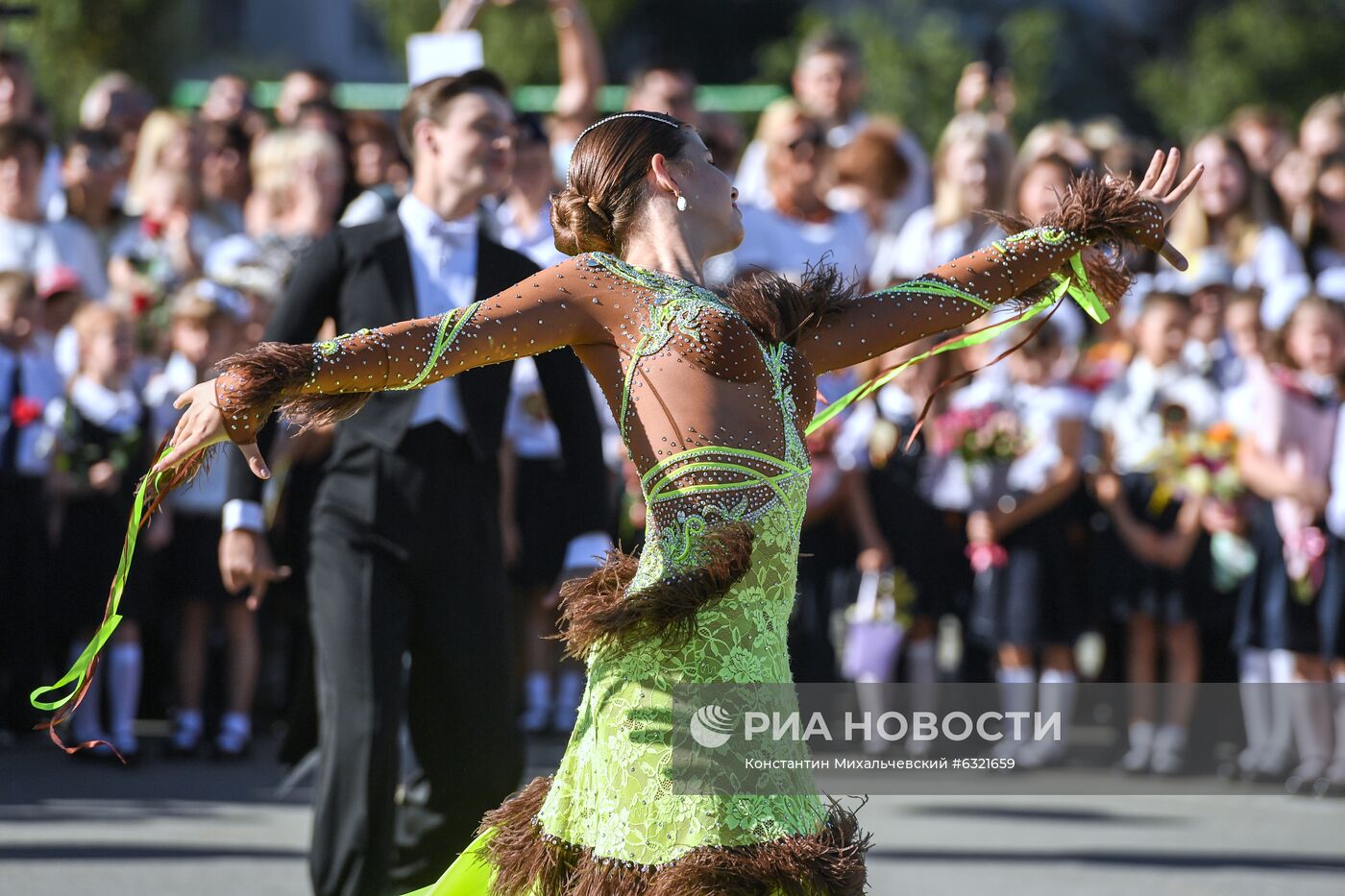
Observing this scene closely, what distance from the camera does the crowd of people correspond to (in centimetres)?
877

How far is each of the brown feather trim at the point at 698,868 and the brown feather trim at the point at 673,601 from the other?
374mm

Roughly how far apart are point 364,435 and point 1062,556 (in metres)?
4.68

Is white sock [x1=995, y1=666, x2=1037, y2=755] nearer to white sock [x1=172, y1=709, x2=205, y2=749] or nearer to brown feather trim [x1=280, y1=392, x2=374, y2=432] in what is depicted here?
white sock [x1=172, y1=709, x2=205, y2=749]

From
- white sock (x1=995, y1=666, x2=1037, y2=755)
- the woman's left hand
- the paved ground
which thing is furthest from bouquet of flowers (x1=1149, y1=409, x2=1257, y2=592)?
the woman's left hand

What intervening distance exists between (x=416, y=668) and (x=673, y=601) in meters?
2.03

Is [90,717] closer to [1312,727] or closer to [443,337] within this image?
[1312,727]

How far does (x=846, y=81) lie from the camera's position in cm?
1137

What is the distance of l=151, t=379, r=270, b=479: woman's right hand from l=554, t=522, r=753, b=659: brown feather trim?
2.11 ft

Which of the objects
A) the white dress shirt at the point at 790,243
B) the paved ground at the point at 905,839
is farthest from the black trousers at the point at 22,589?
the white dress shirt at the point at 790,243

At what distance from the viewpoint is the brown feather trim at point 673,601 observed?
352cm

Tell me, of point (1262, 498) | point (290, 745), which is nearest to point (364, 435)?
point (290, 745)

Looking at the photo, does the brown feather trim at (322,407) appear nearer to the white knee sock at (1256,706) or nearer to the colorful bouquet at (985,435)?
the colorful bouquet at (985,435)

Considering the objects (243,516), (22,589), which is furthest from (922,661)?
(243,516)

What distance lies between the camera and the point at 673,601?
3.52m
